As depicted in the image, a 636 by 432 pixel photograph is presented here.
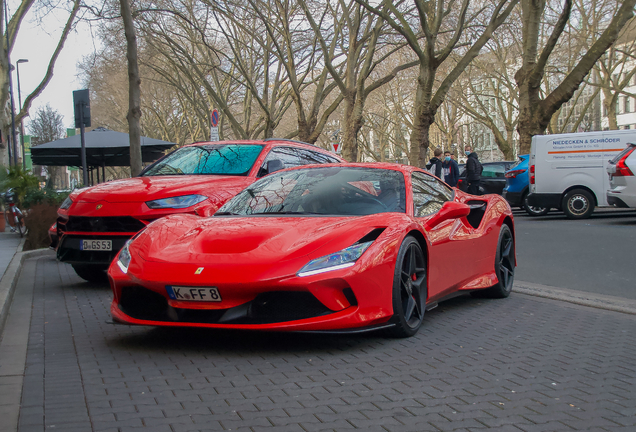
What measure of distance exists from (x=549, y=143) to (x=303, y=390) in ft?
50.0

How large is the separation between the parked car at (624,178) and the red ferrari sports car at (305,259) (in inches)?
400

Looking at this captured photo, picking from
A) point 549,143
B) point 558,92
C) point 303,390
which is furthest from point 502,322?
point 558,92

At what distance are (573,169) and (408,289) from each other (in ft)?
44.8

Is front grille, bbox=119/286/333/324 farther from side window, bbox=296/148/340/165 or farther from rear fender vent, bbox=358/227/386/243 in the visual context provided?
side window, bbox=296/148/340/165

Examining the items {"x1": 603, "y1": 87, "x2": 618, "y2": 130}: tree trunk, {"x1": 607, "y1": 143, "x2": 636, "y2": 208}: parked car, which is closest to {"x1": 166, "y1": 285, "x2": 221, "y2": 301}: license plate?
{"x1": 607, "y1": 143, "x2": 636, "y2": 208}: parked car

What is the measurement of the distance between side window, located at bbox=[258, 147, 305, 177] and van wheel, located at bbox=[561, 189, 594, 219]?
1041 centimetres

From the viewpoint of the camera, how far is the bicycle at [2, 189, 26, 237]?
15.3 m

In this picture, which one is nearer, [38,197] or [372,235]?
[372,235]

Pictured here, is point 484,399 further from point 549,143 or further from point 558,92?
point 558,92

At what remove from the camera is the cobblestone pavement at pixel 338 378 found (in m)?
3.26

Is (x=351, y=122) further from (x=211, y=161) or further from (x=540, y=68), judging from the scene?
(x=211, y=161)

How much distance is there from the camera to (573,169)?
17.3 m

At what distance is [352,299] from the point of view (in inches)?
173

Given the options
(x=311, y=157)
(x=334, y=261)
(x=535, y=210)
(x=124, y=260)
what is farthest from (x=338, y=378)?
(x=535, y=210)
